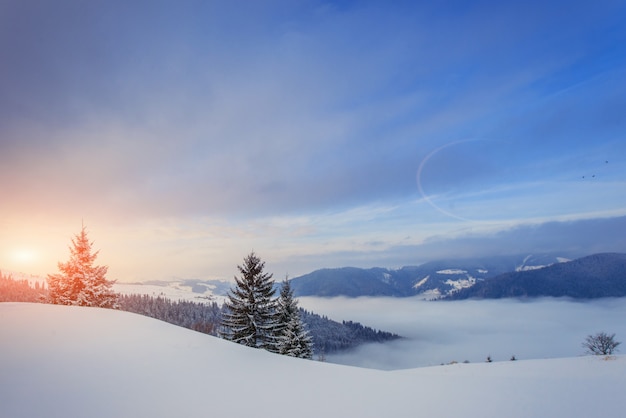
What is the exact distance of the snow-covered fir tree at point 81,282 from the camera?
2448 cm

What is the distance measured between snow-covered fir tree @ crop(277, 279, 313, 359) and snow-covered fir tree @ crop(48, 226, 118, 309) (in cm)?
1439

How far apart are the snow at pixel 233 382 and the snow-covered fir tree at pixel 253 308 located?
14.4 meters

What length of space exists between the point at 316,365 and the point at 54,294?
27.2 meters

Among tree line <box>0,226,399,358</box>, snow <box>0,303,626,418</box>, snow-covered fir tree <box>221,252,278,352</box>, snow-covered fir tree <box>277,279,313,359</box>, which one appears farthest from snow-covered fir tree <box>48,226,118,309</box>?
snow <box>0,303,626,418</box>

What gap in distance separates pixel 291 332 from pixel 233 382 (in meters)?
18.9

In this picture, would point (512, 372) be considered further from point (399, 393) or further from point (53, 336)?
point (53, 336)

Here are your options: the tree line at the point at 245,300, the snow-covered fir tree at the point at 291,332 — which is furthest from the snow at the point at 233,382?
the snow-covered fir tree at the point at 291,332

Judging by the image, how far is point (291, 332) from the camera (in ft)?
80.0

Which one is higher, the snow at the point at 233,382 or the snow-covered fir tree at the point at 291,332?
the snow at the point at 233,382

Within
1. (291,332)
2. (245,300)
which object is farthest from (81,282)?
(291,332)

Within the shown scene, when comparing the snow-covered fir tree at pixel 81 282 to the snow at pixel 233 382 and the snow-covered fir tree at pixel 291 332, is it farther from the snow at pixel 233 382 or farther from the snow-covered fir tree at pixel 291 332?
the snow at pixel 233 382

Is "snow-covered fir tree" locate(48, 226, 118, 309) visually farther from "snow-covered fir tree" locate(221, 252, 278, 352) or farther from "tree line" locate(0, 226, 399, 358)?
"snow-covered fir tree" locate(221, 252, 278, 352)

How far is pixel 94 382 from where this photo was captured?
5613 mm

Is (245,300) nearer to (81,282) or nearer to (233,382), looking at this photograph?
(81,282)
